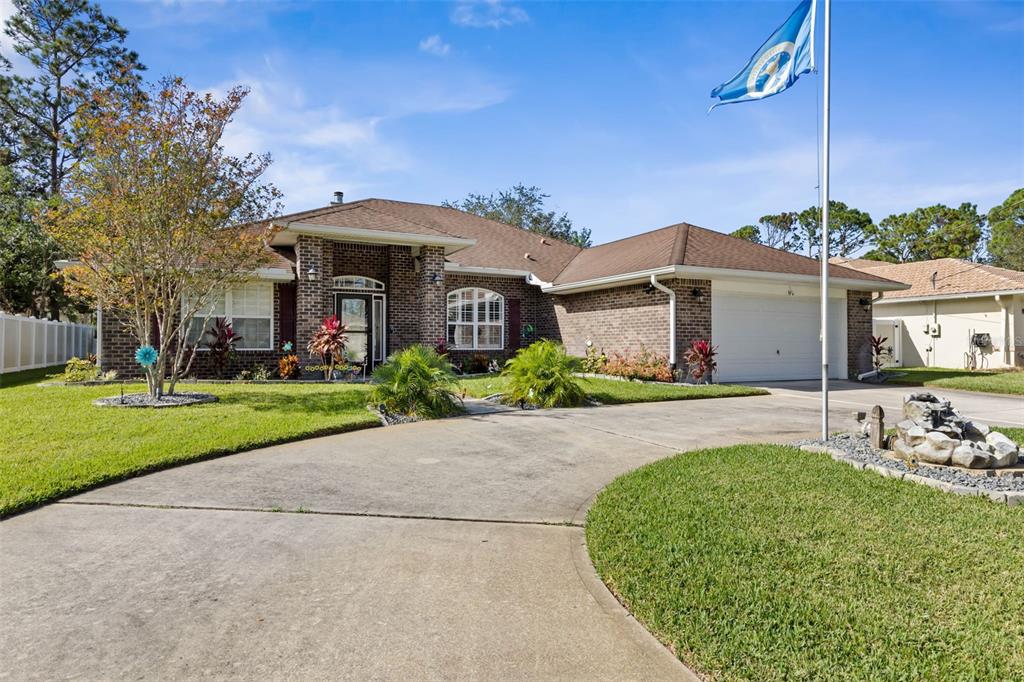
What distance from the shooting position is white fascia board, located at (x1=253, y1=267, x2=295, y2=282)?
44.3 ft

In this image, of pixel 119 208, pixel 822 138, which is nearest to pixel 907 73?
pixel 822 138

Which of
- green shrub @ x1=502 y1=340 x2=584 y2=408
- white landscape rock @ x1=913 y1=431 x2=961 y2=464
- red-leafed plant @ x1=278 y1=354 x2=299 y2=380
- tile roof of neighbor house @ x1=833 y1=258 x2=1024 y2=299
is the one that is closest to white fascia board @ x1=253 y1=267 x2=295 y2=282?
red-leafed plant @ x1=278 y1=354 x2=299 y2=380

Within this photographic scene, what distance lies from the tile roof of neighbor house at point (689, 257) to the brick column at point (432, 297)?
4148 millimetres

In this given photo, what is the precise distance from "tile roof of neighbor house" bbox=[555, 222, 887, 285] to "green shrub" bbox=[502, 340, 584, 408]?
191 inches

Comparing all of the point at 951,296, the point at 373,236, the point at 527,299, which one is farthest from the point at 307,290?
the point at 951,296

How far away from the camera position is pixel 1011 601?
109 inches

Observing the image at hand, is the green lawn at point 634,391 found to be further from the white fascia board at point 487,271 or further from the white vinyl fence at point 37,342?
the white vinyl fence at point 37,342

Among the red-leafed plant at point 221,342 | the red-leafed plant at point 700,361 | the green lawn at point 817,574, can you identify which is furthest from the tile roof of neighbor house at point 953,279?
the red-leafed plant at point 221,342

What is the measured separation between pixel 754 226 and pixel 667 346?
4588 cm

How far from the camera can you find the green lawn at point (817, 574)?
2328 mm

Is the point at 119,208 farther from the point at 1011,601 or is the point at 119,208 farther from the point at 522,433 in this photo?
the point at 1011,601

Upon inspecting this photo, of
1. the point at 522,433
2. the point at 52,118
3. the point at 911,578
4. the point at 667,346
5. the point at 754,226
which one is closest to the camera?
the point at 911,578

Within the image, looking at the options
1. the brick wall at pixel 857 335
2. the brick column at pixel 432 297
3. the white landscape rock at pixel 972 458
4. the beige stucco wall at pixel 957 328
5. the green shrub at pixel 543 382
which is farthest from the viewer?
the beige stucco wall at pixel 957 328

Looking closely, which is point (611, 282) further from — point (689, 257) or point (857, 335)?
point (857, 335)
